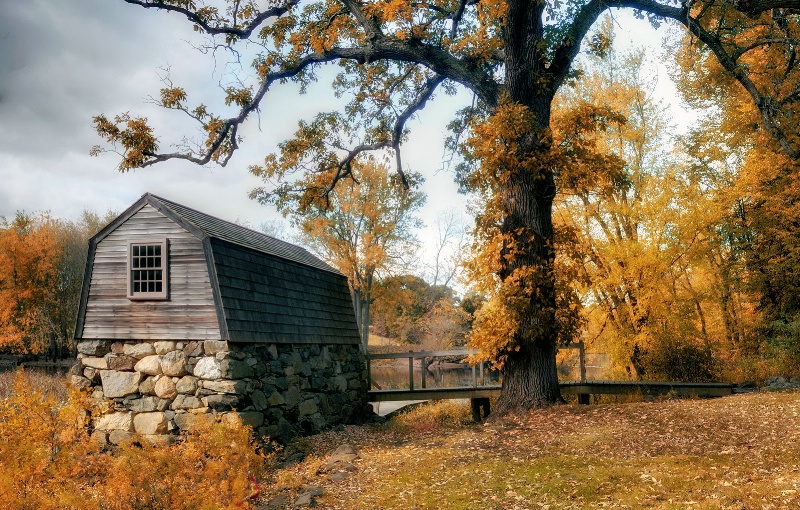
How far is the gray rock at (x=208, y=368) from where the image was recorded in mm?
9984

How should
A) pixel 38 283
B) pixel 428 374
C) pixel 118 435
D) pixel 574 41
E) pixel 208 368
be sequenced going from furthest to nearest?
pixel 428 374
pixel 38 283
pixel 574 41
pixel 118 435
pixel 208 368

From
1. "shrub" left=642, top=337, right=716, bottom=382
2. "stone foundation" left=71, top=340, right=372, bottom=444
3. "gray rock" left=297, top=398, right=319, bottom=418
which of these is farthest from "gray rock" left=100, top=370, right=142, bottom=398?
"shrub" left=642, top=337, right=716, bottom=382

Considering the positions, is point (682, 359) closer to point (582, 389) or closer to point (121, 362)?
point (582, 389)

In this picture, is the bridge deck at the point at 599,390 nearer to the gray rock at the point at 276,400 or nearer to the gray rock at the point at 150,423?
the gray rock at the point at 276,400

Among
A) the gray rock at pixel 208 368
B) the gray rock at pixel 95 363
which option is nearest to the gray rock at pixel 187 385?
the gray rock at pixel 208 368

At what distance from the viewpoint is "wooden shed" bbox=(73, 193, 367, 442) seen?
10109 mm

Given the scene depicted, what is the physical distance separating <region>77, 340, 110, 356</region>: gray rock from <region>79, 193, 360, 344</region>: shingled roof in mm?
739

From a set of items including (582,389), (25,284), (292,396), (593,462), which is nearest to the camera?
(593,462)

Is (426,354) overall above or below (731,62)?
below

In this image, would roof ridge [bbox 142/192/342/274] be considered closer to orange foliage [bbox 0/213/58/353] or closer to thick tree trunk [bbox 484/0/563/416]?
thick tree trunk [bbox 484/0/563/416]

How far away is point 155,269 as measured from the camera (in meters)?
10.6

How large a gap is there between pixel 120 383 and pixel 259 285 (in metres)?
2.92

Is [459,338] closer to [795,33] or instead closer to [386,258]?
[386,258]

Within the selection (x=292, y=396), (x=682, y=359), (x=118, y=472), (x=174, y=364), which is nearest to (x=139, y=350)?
(x=174, y=364)
